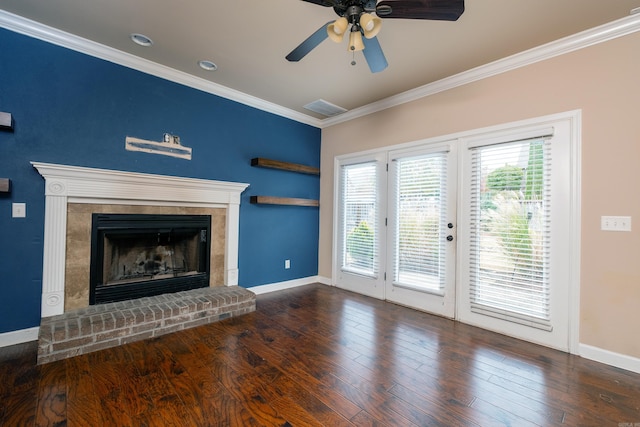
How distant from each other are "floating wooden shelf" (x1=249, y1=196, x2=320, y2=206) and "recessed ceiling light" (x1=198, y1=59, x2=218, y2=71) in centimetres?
167

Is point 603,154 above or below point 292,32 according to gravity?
below

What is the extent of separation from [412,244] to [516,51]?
229 centimetres

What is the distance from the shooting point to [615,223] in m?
2.31

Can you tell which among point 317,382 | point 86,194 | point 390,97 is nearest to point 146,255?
point 86,194

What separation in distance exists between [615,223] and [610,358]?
44.0 inches

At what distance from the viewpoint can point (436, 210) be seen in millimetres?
3402

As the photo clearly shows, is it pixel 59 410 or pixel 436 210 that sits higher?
pixel 436 210

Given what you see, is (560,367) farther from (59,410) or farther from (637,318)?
(59,410)

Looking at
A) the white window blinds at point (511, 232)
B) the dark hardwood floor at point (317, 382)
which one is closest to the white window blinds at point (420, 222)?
the white window blinds at point (511, 232)

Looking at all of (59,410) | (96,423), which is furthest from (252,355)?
(59,410)

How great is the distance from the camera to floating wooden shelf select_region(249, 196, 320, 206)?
157 inches

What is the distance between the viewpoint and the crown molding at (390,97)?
235 centimetres

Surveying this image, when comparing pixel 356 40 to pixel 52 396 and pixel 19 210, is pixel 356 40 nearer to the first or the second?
pixel 52 396

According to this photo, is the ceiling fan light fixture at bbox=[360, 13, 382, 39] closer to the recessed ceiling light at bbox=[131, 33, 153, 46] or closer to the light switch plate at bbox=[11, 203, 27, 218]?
the recessed ceiling light at bbox=[131, 33, 153, 46]
